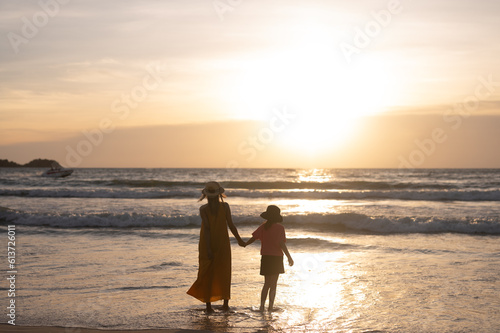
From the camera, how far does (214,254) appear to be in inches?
262

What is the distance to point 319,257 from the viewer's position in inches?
425

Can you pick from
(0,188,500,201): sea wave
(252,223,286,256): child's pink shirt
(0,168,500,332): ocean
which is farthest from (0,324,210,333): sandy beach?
(0,188,500,201): sea wave

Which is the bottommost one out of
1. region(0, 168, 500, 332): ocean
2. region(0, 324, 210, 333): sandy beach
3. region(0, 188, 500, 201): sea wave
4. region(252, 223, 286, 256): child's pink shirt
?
region(0, 324, 210, 333): sandy beach

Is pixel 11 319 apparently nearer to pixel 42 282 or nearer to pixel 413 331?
pixel 42 282

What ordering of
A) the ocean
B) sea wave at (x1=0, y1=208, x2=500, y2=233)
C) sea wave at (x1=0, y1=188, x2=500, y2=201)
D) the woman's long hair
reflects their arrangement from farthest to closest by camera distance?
sea wave at (x1=0, y1=188, x2=500, y2=201)
sea wave at (x1=0, y1=208, x2=500, y2=233)
the woman's long hair
the ocean

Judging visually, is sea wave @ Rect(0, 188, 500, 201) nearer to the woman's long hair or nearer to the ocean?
the ocean

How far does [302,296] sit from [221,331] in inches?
81.0

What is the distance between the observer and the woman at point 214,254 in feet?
21.7

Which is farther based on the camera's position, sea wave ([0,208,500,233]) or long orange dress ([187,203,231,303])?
sea wave ([0,208,500,233])

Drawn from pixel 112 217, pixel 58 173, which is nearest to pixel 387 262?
pixel 112 217

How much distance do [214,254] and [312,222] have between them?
36.7ft

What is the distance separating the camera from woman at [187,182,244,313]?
6602 mm

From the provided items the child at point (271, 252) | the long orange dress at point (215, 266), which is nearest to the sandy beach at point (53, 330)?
the long orange dress at point (215, 266)

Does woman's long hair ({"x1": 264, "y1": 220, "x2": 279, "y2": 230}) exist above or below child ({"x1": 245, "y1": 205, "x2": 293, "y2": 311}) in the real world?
above
